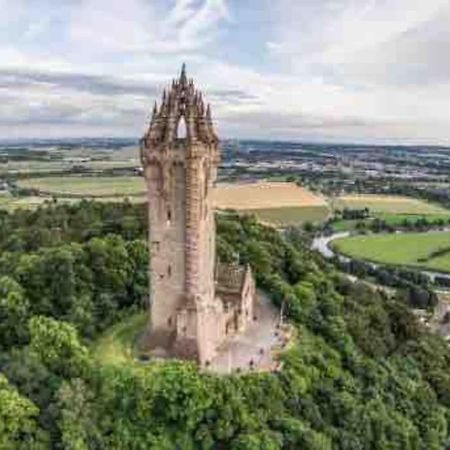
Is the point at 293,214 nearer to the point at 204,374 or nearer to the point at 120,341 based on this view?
the point at 120,341

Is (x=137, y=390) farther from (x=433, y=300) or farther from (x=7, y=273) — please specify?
(x=433, y=300)

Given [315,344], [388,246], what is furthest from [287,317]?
[388,246]

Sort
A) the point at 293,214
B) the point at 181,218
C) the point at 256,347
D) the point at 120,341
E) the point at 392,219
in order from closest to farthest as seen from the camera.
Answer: the point at 181,218 < the point at 256,347 < the point at 120,341 < the point at 293,214 < the point at 392,219

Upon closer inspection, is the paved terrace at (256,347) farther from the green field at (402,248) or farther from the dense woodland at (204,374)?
the green field at (402,248)

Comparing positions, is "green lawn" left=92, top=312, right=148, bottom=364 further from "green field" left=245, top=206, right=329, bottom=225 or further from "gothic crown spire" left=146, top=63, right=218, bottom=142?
"green field" left=245, top=206, right=329, bottom=225

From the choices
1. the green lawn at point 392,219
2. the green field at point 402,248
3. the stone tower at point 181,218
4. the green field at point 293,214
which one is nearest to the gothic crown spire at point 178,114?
the stone tower at point 181,218

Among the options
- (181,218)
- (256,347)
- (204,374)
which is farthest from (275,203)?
(204,374)
